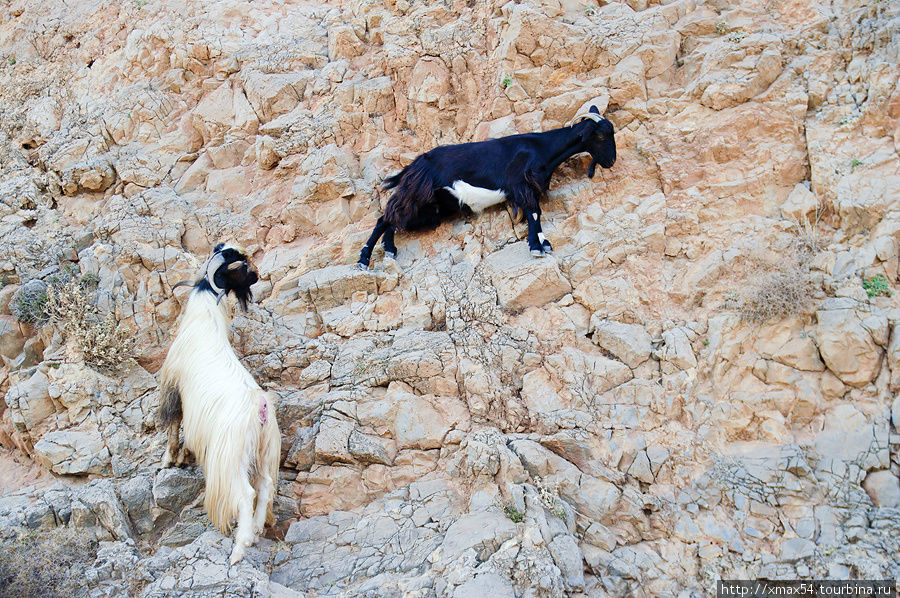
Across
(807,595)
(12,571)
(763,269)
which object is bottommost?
(807,595)

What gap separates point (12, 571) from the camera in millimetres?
3922

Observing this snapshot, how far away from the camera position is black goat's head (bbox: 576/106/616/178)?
621 cm

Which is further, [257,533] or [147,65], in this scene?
[147,65]

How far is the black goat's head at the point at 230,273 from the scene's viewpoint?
5586 millimetres

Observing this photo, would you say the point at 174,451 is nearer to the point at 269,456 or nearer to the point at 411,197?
the point at 269,456

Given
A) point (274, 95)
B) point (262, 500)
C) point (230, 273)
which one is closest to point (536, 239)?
point (230, 273)

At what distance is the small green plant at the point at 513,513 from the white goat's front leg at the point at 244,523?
5.84 feet

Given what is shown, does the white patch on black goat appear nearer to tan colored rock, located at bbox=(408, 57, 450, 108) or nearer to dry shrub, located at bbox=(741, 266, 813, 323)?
tan colored rock, located at bbox=(408, 57, 450, 108)

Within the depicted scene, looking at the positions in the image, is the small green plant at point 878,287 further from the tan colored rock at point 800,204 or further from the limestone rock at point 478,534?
the limestone rock at point 478,534

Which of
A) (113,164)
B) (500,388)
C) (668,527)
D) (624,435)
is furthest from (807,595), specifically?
(113,164)

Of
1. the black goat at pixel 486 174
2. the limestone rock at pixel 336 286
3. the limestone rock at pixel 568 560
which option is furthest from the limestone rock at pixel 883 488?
the limestone rock at pixel 336 286

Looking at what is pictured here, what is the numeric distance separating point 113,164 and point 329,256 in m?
3.61

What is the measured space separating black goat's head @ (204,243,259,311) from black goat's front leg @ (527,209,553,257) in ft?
8.96

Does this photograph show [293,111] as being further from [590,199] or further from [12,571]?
[12,571]
